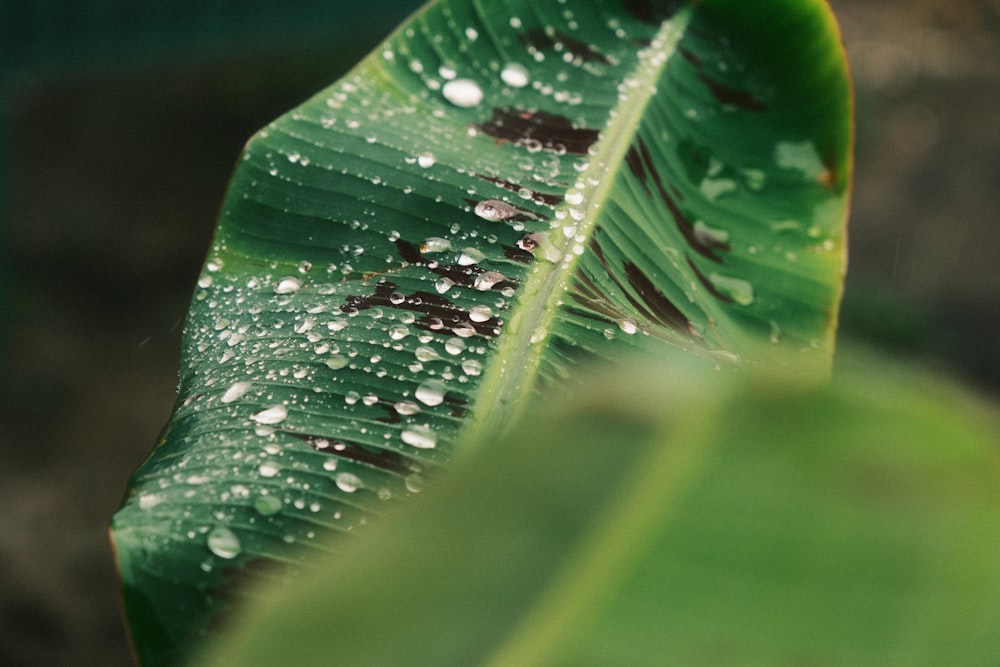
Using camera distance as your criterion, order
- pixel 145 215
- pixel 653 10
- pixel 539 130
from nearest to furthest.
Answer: pixel 539 130
pixel 653 10
pixel 145 215

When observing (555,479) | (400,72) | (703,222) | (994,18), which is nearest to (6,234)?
(400,72)

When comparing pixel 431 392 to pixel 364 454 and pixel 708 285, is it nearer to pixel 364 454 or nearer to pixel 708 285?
pixel 364 454

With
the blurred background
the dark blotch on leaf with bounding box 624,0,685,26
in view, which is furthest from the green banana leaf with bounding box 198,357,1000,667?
the blurred background

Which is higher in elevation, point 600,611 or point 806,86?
point 806,86

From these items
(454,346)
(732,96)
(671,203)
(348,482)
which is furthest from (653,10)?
(348,482)

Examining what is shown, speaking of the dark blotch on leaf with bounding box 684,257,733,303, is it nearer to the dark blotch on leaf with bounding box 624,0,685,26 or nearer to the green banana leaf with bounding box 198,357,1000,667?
the dark blotch on leaf with bounding box 624,0,685,26

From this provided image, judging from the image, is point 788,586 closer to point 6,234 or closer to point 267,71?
point 6,234

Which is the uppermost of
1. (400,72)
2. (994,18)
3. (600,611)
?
(994,18)
